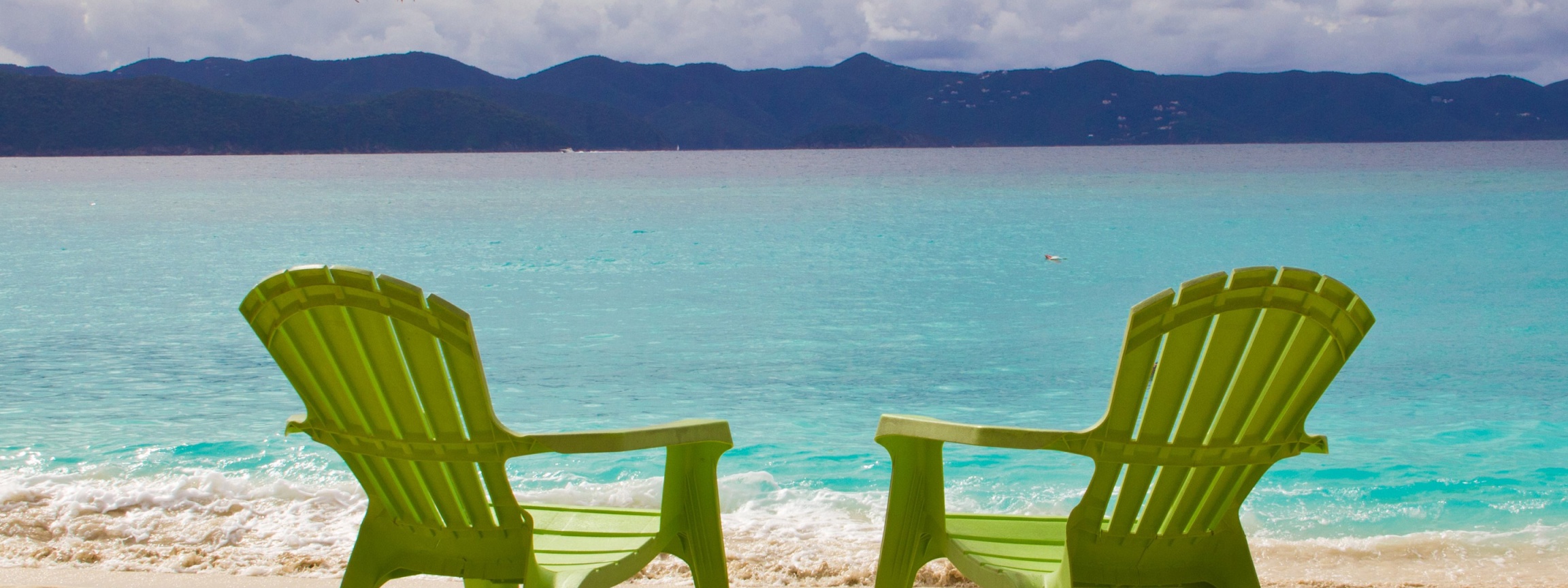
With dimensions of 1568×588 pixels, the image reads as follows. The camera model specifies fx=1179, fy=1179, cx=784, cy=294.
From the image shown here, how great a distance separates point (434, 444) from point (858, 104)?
→ 153939 mm

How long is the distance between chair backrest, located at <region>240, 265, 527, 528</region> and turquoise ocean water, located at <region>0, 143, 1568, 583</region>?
1.29 metres

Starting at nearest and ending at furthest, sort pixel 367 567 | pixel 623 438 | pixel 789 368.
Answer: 1. pixel 623 438
2. pixel 367 567
3. pixel 789 368

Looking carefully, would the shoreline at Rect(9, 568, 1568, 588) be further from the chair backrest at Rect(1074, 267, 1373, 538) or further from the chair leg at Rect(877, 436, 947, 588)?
the chair backrest at Rect(1074, 267, 1373, 538)

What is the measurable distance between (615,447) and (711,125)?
143 m

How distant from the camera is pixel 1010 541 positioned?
84.1 inches

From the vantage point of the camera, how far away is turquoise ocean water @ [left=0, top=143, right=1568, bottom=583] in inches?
154

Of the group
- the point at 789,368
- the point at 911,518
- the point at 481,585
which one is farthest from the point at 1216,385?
the point at 789,368

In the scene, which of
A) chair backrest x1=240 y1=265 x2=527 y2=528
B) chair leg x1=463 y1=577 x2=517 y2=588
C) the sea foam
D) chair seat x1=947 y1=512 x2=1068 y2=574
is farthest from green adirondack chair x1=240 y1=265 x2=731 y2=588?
the sea foam

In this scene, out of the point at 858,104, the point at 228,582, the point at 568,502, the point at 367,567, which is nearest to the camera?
the point at 367,567

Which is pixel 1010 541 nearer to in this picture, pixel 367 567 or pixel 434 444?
pixel 434 444

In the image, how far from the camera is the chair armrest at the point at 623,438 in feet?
6.05

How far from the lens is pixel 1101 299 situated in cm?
1263

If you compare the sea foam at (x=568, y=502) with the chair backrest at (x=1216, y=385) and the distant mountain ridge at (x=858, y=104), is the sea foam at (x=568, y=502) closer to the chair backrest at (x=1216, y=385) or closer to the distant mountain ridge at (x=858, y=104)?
the chair backrest at (x=1216, y=385)

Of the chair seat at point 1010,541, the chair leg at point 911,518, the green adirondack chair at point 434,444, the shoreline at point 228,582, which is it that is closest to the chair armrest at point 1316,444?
the chair seat at point 1010,541
